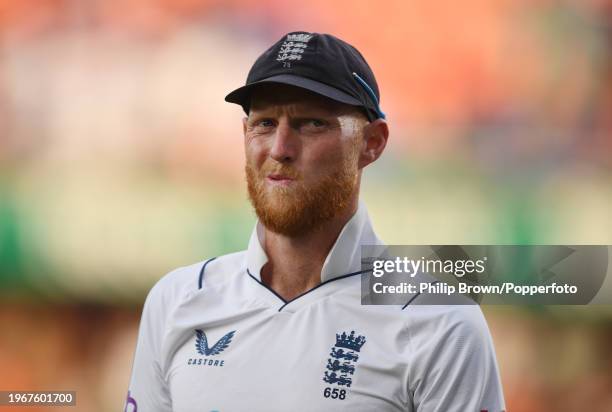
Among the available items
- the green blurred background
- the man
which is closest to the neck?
the man

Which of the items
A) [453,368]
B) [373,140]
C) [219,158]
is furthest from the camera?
[219,158]

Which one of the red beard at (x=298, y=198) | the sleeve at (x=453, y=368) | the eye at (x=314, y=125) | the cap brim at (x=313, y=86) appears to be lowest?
the sleeve at (x=453, y=368)

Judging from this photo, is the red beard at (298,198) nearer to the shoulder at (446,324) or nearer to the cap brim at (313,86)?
the cap brim at (313,86)

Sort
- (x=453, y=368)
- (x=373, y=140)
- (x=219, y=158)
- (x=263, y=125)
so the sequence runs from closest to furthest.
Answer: (x=453, y=368) < (x=263, y=125) < (x=373, y=140) < (x=219, y=158)

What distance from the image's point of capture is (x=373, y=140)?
68.1 inches

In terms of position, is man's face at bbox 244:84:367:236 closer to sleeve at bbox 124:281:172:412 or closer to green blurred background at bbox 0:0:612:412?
sleeve at bbox 124:281:172:412

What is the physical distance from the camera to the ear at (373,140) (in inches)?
67.3

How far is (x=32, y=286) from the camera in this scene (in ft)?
8.97

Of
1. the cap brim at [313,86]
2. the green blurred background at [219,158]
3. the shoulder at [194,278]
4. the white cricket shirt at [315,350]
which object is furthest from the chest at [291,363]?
the green blurred background at [219,158]

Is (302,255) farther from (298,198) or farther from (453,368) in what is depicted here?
(453,368)

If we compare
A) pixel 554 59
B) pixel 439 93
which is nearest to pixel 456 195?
pixel 439 93

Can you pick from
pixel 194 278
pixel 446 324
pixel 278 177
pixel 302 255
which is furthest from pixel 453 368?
pixel 194 278

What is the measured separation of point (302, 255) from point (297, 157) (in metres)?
0.19

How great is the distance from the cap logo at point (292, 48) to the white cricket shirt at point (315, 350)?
0.31 m
